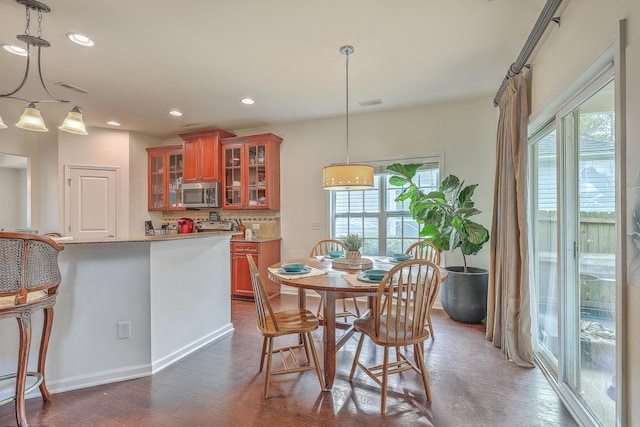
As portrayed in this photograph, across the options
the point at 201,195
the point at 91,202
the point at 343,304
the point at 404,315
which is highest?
the point at 201,195

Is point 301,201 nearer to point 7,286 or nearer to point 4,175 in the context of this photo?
point 7,286

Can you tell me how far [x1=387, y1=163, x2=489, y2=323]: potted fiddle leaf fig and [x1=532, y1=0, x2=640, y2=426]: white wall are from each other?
1.44 metres

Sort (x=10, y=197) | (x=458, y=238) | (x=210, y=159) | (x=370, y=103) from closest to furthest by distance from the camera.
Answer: (x=458, y=238)
(x=370, y=103)
(x=210, y=159)
(x=10, y=197)

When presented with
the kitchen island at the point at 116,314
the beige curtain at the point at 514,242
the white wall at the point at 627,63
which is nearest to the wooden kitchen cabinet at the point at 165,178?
the kitchen island at the point at 116,314

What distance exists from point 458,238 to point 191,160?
4188mm

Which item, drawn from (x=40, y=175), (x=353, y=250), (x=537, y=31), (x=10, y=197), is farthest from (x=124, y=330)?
(x=10, y=197)

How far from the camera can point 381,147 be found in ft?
13.9

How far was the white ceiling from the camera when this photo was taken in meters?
2.14

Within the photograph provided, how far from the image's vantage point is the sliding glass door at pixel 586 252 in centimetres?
163

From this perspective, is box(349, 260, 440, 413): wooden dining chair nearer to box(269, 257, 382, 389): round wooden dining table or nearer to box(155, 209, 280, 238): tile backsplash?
box(269, 257, 382, 389): round wooden dining table

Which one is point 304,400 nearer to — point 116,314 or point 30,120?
point 116,314

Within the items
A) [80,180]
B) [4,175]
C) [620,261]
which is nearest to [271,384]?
[620,261]

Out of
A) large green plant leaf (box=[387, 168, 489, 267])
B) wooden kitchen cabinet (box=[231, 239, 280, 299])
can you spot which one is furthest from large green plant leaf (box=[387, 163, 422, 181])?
wooden kitchen cabinet (box=[231, 239, 280, 299])

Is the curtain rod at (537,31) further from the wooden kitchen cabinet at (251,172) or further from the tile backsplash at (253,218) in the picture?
the tile backsplash at (253,218)
